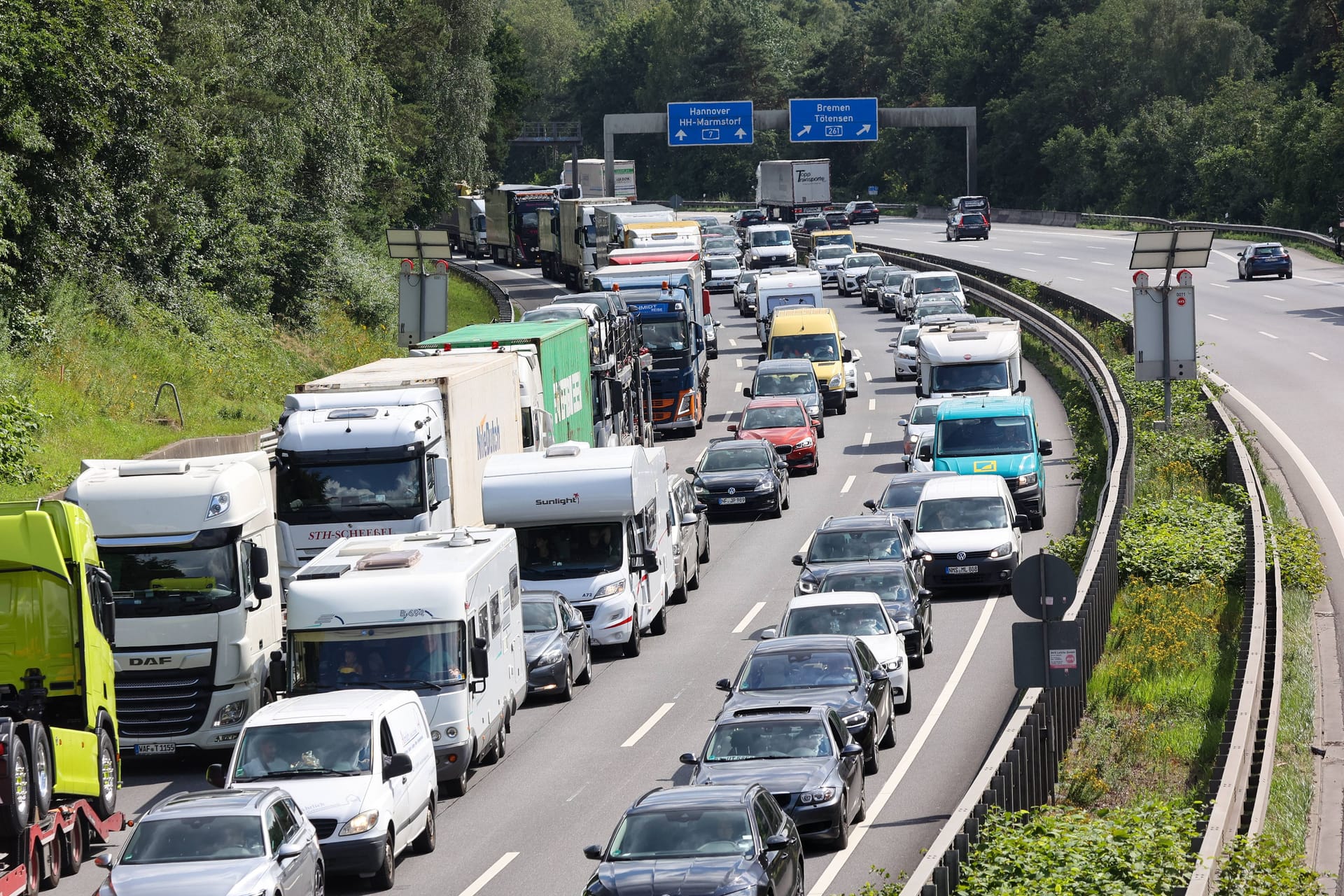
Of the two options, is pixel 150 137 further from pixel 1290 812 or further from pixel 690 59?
pixel 690 59

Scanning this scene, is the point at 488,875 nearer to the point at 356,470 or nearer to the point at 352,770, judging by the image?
the point at 352,770

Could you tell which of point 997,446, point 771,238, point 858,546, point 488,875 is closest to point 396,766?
point 488,875

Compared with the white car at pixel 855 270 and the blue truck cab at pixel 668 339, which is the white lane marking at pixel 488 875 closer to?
the blue truck cab at pixel 668 339

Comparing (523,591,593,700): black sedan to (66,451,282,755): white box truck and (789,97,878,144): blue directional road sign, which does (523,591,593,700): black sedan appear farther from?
(789,97,878,144): blue directional road sign

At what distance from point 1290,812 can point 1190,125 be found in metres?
92.7

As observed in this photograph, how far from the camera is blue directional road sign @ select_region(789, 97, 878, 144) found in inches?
4063

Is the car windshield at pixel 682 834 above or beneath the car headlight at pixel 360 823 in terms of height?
above

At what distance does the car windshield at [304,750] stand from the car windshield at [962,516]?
13.5 meters

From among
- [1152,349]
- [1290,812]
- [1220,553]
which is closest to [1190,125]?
[1152,349]

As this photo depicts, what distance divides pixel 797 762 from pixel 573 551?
912 centimetres

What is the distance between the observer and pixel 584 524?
24859 mm

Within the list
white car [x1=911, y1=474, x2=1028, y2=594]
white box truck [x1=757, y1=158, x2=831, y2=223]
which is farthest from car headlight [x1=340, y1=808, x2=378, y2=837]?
white box truck [x1=757, y1=158, x2=831, y2=223]

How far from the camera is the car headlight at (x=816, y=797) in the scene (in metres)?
15.7

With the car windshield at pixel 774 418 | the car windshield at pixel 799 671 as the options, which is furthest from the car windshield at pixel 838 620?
the car windshield at pixel 774 418
